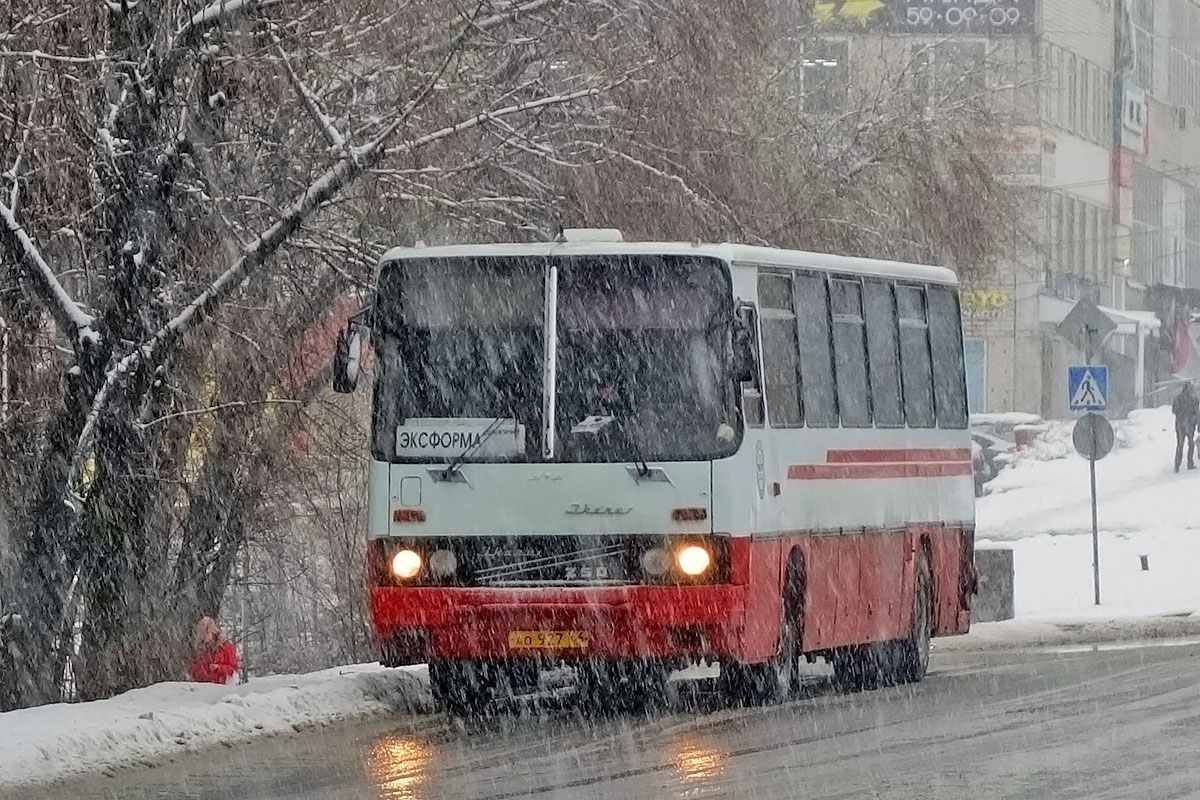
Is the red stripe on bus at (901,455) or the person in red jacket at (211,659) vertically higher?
the red stripe on bus at (901,455)

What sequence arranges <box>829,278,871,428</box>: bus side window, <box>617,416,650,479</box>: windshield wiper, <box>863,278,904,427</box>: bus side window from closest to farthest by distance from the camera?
<box>617,416,650,479</box>: windshield wiper
<box>829,278,871,428</box>: bus side window
<box>863,278,904,427</box>: bus side window

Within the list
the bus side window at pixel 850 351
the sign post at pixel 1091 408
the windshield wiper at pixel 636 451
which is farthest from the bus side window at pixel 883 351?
the sign post at pixel 1091 408

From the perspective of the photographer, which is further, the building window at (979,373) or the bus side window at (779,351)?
the building window at (979,373)

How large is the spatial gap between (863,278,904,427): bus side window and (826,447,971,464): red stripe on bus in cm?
21

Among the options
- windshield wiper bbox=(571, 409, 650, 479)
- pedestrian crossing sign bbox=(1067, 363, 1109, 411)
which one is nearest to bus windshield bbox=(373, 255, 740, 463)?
windshield wiper bbox=(571, 409, 650, 479)

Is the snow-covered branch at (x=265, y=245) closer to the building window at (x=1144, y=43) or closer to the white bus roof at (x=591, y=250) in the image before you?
the white bus roof at (x=591, y=250)

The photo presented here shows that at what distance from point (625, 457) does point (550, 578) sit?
32.7 inches

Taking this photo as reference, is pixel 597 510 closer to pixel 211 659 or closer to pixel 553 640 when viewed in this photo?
pixel 553 640

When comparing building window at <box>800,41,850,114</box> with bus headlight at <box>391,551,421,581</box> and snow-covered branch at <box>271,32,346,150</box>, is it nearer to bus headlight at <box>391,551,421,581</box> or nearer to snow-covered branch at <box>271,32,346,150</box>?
snow-covered branch at <box>271,32,346,150</box>

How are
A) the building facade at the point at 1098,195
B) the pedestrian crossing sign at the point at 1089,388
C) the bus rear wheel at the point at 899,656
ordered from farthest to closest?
the building facade at the point at 1098,195 < the pedestrian crossing sign at the point at 1089,388 < the bus rear wheel at the point at 899,656

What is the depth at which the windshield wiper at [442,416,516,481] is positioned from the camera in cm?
1817

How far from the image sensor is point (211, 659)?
20797 mm

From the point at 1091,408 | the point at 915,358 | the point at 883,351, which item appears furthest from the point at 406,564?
the point at 1091,408

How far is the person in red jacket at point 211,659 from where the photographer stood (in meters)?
20.7
